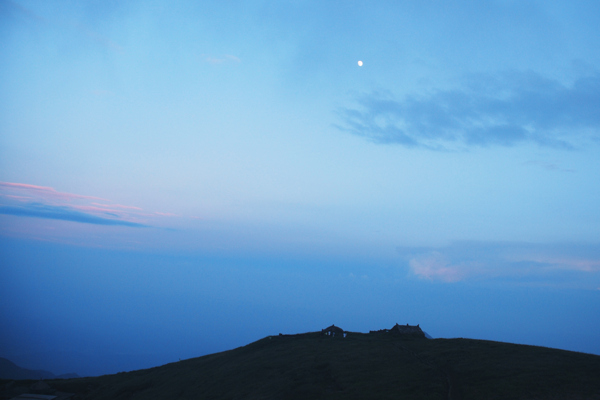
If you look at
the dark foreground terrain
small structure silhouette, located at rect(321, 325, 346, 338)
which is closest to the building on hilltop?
the dark foreground terrain

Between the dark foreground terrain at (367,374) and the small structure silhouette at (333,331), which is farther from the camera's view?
the small structure silhouette at (333,331)

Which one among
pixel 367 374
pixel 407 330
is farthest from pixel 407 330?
pixel 367 374

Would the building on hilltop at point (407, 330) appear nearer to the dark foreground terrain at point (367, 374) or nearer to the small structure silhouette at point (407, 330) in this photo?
the small structure silhouette at point (407, 330)

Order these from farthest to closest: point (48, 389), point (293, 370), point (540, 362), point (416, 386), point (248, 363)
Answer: point (48, 389), point (248, 363), point (293, 370), point (540, 362), point (416, 386)

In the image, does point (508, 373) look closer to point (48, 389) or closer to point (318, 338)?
point (318, 338)

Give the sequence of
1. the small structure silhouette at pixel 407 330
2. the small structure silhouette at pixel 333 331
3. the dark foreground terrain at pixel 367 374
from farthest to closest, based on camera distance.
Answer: the small structure silhouette at pixel 333 331 < the small structure silhouette at pixel 407 330 < the dark foreground terrain at pixel 367 374

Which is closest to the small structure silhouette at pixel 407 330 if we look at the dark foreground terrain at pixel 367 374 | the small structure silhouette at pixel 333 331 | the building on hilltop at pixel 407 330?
the building on hilltop at pixel 407 330

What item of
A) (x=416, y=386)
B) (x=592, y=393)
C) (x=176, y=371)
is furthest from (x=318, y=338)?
(x=592, y=393)

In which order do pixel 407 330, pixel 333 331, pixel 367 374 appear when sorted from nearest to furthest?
pixel 367 374, pixel 407 330, pixel 333 331

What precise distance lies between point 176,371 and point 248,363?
17955 millimetres

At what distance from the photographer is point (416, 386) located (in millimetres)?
38219

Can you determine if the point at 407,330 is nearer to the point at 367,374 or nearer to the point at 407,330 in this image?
the point at 407,330

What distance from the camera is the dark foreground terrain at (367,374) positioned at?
118 feet

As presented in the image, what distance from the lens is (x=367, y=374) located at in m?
44.9
